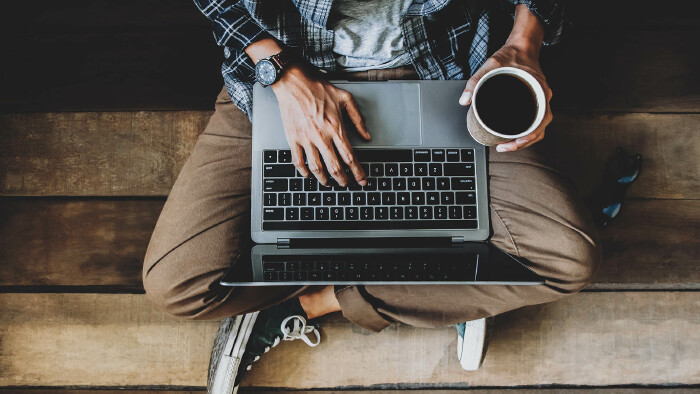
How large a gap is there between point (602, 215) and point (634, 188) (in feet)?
0.46

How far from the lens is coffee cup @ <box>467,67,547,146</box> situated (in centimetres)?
64

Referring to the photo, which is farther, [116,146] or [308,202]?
[116,146]

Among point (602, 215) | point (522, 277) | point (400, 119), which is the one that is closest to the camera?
point (522, 277)

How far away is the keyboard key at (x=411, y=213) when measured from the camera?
782mm

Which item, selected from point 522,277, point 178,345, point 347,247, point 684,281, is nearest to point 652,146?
point 684,281

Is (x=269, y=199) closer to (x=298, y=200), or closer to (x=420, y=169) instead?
(x=298, y=200)

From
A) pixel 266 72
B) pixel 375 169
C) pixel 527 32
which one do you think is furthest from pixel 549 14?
pixel 266 72

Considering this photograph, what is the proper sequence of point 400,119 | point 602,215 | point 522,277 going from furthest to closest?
1. point 602,215
2. point 400,119
3. point 522,277

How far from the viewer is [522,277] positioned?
2.24ft

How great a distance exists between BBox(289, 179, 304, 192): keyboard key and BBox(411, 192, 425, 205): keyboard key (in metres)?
0.20

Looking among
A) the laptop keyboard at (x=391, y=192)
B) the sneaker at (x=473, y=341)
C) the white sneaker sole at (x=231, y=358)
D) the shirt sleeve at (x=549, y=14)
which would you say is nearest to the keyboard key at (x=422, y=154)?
the laptop keyboard at (x=391, y=192)

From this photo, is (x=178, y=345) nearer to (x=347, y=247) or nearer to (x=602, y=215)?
(x=347, y=247)

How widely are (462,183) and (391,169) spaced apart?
0.13 m

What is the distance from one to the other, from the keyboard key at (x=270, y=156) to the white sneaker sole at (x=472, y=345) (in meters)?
0.58
